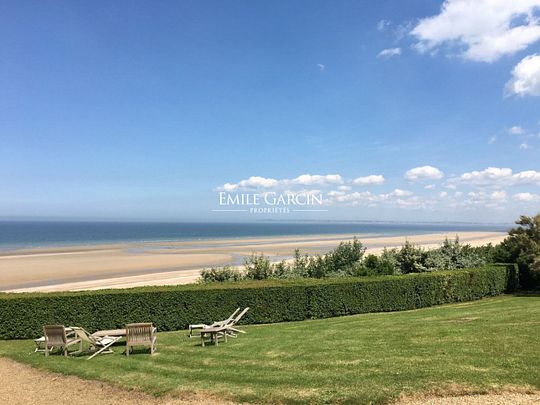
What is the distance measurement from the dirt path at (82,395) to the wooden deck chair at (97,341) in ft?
4.07

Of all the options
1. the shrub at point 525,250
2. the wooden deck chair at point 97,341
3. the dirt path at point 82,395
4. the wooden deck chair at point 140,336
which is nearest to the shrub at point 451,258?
the shrub at point 525,250

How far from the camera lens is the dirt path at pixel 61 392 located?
262 inches

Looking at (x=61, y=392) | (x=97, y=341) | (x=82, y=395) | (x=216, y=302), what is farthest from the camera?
(x=216, y=302)

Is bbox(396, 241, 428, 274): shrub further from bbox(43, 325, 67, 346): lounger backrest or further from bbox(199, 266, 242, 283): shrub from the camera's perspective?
bbox(43, 325, 67, 346): lounger backrest

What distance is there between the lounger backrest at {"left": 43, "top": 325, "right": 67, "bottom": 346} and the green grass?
0.37m

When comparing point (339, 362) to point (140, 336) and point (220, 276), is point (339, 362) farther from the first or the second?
point (220, 276)

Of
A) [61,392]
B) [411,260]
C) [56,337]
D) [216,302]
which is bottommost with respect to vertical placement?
[61,392]

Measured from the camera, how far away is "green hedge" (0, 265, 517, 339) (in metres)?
12.6

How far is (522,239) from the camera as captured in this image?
21.0m

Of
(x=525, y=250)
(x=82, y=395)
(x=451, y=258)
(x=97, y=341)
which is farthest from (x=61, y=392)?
(x=525, y=250)

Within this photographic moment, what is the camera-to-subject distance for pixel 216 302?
1368 centimetres

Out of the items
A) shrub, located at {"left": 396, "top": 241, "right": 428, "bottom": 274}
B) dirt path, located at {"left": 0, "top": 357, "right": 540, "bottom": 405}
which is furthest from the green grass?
shrub, located at {"left": 396, "top": 241, "right": 428, "bottom": 274}

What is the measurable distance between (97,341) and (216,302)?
4.37m

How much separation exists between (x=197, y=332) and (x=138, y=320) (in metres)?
2.13
